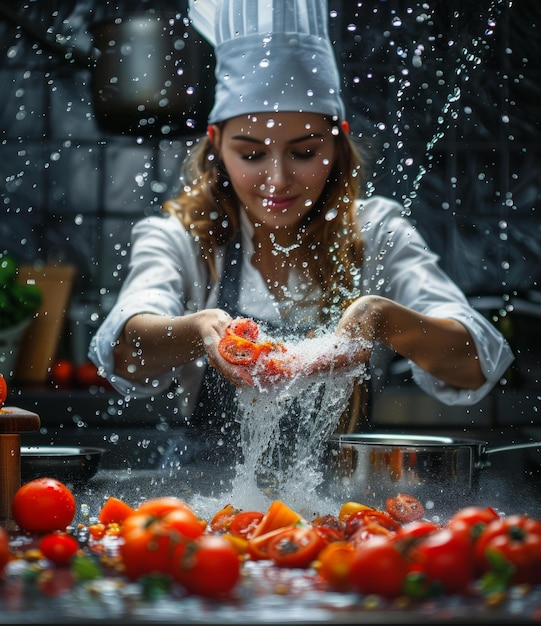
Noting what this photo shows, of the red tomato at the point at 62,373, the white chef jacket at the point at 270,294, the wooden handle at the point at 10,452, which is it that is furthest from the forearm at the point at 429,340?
the red tomato at the point at 62,373

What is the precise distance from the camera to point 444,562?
0.60 metres

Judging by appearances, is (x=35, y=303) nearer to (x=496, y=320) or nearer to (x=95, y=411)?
(x=95, y=411)

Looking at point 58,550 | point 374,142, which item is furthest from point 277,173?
point 58,550

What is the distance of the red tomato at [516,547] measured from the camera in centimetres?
61

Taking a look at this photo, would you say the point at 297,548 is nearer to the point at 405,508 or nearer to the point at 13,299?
the point at 405,508

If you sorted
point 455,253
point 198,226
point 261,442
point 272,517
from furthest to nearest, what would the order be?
point 455,253 < point 198,226 < point 261,442 < point 272,517

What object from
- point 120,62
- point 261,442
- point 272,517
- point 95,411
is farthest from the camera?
point 95,411

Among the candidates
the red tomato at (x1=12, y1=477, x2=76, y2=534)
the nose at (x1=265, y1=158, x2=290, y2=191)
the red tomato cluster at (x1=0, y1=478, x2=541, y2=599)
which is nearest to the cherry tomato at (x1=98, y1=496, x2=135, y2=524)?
the red tomato at (x1=12, y1=477, x2=76, y2=534)

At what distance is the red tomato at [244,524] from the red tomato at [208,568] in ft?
0.85

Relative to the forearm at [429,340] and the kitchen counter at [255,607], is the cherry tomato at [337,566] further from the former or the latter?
the forearm at [429,340]

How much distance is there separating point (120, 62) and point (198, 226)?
0.36 meters

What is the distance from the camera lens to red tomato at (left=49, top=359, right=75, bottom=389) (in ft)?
6.02

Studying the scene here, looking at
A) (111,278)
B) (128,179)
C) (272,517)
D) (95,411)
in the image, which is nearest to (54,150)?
(128,179)

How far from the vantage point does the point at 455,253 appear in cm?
188
